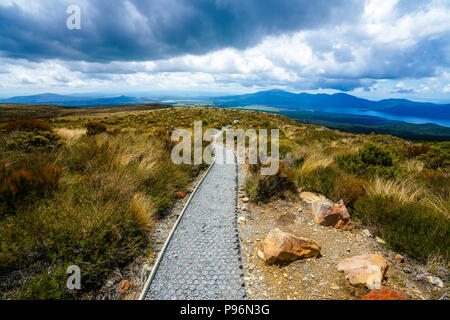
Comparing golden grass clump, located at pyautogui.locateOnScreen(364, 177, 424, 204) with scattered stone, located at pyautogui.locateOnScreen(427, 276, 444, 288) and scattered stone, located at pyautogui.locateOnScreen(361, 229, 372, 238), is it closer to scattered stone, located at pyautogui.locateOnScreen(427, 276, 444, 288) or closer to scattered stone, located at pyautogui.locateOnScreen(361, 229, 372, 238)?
scattered stone, located at pyautogui.locateOnScreen(361, 229, 372, 238)

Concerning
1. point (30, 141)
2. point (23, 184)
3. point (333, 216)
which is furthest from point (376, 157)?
point (30, 141)

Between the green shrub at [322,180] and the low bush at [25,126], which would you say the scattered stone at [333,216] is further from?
the low bush at [25,126]

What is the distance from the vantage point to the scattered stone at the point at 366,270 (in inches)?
108

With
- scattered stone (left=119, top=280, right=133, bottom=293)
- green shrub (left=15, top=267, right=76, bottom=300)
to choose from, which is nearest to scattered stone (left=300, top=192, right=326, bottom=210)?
scattered stone (left=119, top=280, right=133, bottom=293)

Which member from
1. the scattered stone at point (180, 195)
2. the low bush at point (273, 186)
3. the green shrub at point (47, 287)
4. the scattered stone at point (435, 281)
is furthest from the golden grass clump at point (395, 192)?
the green shrub at point (47, 287)

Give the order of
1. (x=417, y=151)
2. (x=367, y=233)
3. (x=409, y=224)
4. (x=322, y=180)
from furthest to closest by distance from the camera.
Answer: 1. (x=417, y=151)
2. (x=322, y=180)
3. (x=367, y=233)
4. (x=409, y=224)

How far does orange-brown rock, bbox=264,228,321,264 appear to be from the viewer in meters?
3.34

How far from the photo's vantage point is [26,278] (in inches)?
98.9

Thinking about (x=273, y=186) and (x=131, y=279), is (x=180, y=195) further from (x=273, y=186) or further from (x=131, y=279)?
(x=131, y=279)

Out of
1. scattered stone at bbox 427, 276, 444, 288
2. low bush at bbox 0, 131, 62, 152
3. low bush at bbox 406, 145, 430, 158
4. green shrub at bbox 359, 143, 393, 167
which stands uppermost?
low bush at bbox 0, 131, 62, 152

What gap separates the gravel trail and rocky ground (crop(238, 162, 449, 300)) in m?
0.25

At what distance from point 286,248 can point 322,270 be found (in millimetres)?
669

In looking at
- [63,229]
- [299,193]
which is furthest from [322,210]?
[63,229]

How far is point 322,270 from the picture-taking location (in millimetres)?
3229
